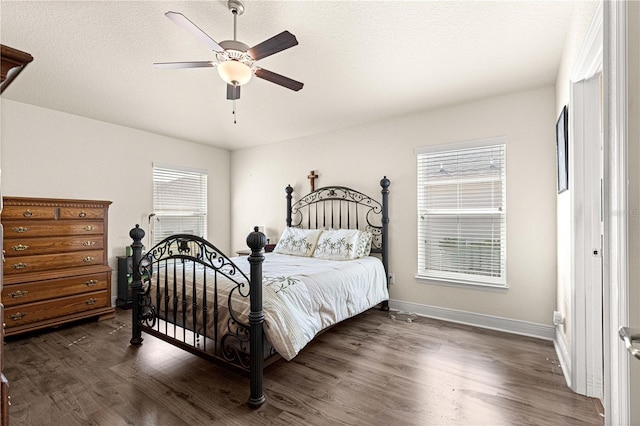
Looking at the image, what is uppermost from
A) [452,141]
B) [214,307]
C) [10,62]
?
[452,141]

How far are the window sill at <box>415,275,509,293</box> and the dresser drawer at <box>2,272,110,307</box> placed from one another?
146 inches

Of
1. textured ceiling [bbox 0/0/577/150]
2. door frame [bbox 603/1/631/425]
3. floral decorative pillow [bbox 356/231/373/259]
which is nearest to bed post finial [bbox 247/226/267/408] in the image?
textured ceiling [bbox 0/0/577/150]

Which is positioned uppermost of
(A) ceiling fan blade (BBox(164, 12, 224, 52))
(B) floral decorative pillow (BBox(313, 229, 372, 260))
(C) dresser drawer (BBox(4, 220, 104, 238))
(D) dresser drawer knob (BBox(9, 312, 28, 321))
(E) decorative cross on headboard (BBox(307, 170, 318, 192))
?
(A) ceiling fan blade (BBox(164, 12, 224, 52))

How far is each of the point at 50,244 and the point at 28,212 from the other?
38 cm

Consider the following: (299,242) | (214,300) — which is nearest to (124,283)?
(299,242)

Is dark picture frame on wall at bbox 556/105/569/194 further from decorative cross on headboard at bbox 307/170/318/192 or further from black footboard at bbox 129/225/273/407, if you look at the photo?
decorative cross on headboard at bbox 307/170/318/192

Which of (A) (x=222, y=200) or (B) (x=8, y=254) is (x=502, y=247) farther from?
(B) (x=8, y=254)

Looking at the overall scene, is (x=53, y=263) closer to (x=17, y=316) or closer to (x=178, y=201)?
(x=17, y=316)

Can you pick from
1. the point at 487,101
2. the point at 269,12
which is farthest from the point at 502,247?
the point at 269,12

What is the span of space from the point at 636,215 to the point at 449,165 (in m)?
2.83

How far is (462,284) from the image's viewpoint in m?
3.40

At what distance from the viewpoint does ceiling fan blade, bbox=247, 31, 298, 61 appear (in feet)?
5.89

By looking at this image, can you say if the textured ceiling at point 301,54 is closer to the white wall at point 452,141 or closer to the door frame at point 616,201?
the white wall at point 452,141

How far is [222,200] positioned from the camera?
18.4ft
